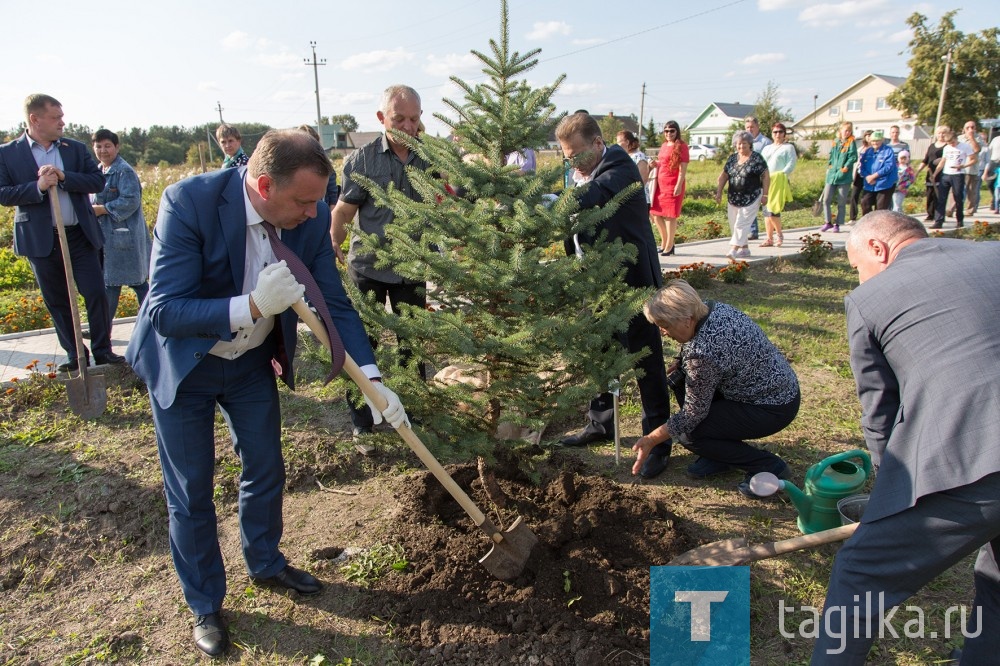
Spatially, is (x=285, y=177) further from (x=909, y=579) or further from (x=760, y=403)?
(x=760, y=403)

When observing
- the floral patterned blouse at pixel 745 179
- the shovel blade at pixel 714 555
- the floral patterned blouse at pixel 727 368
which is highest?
the floral patterned blouse at pixel 745 179

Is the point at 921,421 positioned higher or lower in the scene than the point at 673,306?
lower

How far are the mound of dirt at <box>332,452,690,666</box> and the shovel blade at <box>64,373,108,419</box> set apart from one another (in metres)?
2.62

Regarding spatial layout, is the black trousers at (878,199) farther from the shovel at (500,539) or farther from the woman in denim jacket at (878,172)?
the shovel at (500,539)

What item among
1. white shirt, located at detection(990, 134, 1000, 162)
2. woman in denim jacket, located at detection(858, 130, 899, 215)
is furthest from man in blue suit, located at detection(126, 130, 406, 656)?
white shirt, located at detection(990, 134, 1000, 162)

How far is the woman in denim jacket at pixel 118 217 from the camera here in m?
5.77

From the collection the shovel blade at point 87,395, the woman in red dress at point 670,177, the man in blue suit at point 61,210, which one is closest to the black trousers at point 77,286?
the man in blue suit at point 61,210

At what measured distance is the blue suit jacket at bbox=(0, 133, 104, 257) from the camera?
15.9ft

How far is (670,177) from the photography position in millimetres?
9305

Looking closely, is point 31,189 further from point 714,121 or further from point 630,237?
point 714,121

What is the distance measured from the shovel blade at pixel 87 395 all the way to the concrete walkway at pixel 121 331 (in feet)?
2.17

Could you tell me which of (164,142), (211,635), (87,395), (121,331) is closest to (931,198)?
(121,331)

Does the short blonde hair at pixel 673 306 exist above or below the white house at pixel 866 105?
below

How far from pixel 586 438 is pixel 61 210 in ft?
14.2
